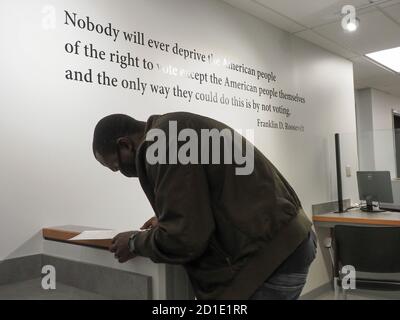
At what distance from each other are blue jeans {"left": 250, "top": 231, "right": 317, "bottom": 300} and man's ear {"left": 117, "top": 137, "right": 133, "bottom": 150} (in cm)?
56

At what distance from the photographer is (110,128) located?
1206 millimetres

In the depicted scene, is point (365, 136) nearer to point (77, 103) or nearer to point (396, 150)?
point (396, 150)

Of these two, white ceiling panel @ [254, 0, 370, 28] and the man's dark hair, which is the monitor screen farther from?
the man's dark hair

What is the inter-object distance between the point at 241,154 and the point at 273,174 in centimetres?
12

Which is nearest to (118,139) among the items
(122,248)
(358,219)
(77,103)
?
(122,248)

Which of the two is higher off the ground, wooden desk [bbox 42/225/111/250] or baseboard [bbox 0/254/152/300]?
wooden desk [bbox 42/225/111/250]

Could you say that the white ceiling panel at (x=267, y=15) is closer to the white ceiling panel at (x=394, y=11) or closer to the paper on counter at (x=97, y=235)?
the white ceiling panel at (x=394, y=11)

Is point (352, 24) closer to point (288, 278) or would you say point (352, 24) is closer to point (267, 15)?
point (267, 15)

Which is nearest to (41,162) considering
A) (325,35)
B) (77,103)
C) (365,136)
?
(77,103)

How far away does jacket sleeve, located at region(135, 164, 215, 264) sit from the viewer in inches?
38.8

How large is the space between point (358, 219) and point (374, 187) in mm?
596

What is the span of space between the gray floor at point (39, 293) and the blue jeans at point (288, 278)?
569 mm

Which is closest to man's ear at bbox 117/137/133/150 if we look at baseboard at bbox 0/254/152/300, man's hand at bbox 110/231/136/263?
man's hand at bbox 110/231/136/263

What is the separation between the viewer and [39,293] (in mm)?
1458
